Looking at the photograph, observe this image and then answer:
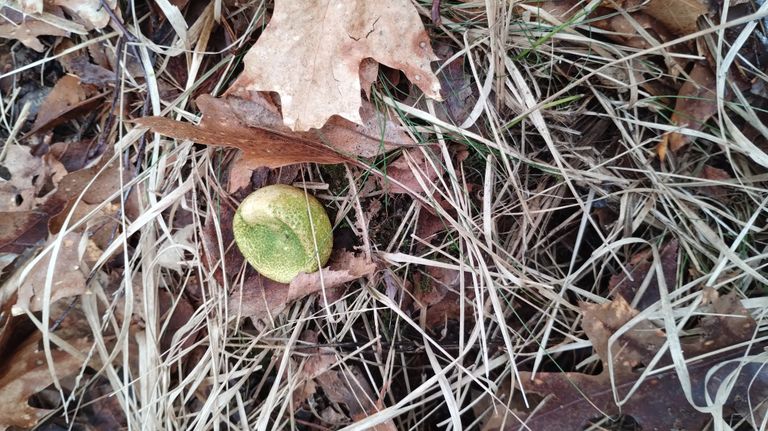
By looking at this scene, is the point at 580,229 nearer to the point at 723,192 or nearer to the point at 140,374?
the point at 723,192

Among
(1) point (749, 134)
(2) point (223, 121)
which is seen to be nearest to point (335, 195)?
(2) point (223, 121)

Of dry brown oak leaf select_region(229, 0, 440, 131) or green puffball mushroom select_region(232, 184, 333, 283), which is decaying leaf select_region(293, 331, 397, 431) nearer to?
green puffball mushroom select_region(232, 184, 333, 283)

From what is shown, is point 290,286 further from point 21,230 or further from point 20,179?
point 20,179

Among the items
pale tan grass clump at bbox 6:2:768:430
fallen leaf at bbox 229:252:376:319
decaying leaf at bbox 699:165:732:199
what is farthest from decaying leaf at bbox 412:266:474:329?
decaying leaf at bbox 699:165:732:199

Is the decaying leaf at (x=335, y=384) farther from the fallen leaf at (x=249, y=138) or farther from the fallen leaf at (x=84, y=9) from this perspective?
the fallen leaf at (x=84, y=9)

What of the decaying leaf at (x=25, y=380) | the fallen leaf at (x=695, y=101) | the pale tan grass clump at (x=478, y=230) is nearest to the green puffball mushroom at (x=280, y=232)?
the pale tan grass clump at (x=478, y=230)

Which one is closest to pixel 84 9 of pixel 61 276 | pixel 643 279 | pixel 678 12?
pixel 61 276

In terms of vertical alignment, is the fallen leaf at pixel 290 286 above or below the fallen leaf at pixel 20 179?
below
